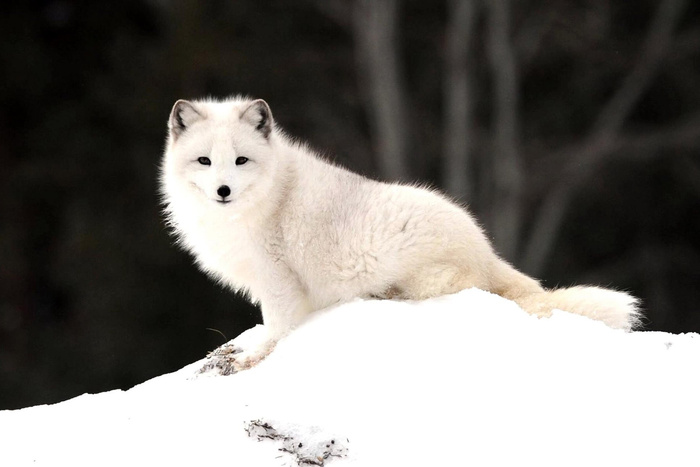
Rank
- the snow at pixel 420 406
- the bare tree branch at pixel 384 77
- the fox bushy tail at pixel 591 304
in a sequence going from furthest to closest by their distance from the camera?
the bare tree branch at pixel 384 77 → the fox bushy tail at pixel 591 304 → the snow at pixel 420 406

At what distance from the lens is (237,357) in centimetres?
539

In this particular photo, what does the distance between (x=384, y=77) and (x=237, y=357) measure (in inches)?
460

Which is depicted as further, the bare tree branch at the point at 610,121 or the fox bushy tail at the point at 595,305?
the bare tree branch at the point at 610,121

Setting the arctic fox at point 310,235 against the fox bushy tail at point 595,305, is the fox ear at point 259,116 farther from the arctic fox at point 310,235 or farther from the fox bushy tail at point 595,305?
the fox bushy tail at point 595,305

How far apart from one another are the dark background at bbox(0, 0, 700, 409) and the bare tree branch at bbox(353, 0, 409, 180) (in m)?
0.04

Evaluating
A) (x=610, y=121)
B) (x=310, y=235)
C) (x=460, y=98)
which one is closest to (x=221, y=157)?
(x=310, y=235)

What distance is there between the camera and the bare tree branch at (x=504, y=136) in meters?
15.8

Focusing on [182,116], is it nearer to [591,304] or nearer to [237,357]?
[237,357]

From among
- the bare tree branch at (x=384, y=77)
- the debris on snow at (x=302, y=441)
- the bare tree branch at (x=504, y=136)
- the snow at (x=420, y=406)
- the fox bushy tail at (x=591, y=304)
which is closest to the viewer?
the snow at (x=420, y=406)

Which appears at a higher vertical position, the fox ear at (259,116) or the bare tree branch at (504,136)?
the bare tree branch at (504,136)

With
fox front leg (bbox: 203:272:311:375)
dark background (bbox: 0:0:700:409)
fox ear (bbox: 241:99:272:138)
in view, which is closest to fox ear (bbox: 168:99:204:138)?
fox ear (bbox: 241:99:272:138)

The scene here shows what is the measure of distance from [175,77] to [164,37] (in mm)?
1125

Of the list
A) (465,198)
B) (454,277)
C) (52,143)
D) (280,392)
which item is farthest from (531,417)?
(52,143)

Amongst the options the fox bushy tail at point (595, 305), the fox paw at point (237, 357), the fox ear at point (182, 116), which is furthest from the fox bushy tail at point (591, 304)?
the fox ear at point (182, 116)
